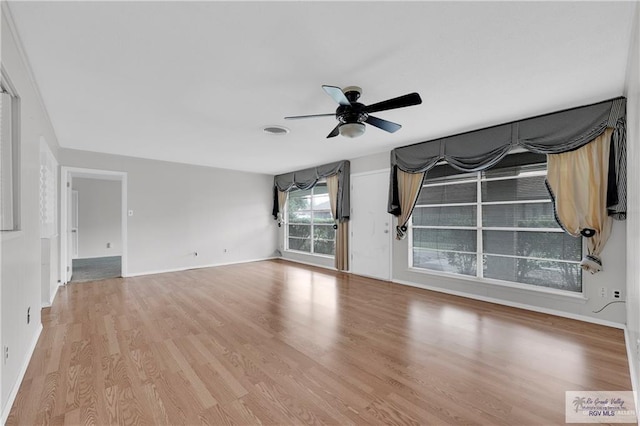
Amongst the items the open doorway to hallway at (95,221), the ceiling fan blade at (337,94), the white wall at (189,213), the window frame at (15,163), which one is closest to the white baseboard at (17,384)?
the window frame at (15,163)

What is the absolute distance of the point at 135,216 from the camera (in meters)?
5.43

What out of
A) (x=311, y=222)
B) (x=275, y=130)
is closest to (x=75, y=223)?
(x=311, y=222)

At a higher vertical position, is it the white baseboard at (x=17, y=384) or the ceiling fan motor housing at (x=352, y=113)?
the ceiling fan motor housing at (x=352, y=113)

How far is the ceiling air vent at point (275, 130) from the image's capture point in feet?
11.9

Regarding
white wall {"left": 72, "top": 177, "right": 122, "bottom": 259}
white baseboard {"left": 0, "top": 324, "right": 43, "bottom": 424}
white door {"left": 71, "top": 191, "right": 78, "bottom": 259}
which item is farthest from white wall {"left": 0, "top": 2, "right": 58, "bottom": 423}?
white wall {"left": 72, "top": 177, "right": 122, "bottom": 259}

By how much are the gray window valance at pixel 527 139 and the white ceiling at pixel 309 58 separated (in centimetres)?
17

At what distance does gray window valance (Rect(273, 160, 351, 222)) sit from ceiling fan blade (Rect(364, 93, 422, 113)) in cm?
319

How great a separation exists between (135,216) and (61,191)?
1.14 metres

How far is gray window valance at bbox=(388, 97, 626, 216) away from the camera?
2822 mm

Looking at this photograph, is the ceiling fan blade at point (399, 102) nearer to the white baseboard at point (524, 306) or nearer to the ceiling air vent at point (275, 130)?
the ceiling air vent at point (275, 130)

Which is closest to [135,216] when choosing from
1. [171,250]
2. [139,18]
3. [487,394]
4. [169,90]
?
[171,250]

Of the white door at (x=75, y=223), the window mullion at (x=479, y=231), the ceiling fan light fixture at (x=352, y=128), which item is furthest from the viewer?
the white door at (x=75, y=223)

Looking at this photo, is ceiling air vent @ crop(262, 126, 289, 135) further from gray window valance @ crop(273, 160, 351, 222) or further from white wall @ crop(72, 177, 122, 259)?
white wall @ crop(72, 177, 122, 259)

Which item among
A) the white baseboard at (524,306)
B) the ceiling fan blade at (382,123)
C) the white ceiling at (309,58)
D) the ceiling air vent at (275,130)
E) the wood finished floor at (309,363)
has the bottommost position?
the wood finished floor at (309,363)
